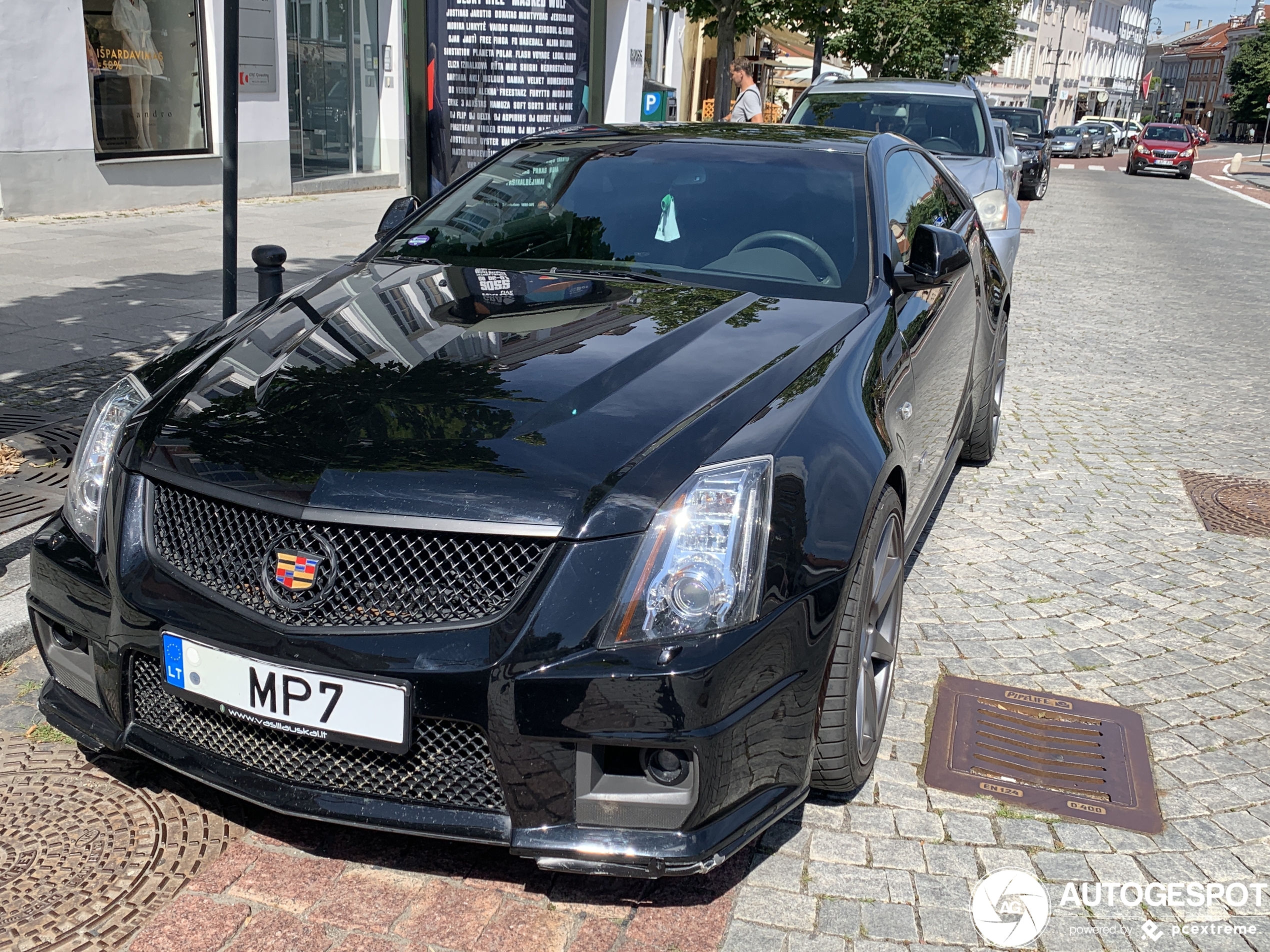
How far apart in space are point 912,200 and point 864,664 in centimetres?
219

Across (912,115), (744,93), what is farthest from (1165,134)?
(912,115)

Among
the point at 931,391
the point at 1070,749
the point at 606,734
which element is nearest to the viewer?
the point at 606,734

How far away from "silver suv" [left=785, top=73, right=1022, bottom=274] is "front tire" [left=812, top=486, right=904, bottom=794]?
7.50 metres

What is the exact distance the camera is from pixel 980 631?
4.15m

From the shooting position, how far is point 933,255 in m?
3.75

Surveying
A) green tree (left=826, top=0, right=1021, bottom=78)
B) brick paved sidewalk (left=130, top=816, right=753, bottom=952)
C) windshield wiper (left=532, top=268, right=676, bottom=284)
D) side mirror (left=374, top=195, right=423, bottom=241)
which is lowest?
brick paved sidewalk (left=130, top=816, right=753, bottom=952)

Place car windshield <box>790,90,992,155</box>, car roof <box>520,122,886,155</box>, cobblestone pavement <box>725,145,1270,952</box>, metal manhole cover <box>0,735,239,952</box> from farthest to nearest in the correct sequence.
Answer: car windshield <box>790,90,992,155</box>, car roof <box>520,122,886,155</box>, cobblestone pavement <box>725,145,1270,952</box>, metal manhole cover <box>0,735,239,952</box>

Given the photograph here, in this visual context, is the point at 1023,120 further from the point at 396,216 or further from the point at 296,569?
the point at 296,569

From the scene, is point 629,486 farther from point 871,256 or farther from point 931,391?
point 931,391

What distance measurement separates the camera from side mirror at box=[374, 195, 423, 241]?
426 cm

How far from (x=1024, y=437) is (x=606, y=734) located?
5.12 meters

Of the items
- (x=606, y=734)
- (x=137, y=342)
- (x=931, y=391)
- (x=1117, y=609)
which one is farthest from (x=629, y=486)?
(x=137, y=342)

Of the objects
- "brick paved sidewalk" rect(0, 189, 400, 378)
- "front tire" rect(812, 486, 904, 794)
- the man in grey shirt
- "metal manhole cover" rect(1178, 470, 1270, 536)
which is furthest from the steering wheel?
the man in grey shirt

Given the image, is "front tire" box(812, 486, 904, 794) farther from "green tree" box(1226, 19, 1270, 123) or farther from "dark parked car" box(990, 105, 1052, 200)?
"green tree" box(1226, 19, 1270, 123)
